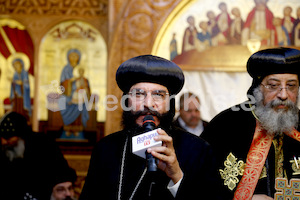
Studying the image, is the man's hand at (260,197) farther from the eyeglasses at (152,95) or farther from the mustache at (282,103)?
the eyeglasses at (152,95)

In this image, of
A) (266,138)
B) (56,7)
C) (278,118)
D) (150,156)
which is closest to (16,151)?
(266,138)

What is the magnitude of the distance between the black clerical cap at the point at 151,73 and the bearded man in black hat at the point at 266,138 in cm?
63

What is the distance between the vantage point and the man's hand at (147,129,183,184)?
7.10ft

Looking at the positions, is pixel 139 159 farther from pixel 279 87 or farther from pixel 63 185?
pixel 63 185

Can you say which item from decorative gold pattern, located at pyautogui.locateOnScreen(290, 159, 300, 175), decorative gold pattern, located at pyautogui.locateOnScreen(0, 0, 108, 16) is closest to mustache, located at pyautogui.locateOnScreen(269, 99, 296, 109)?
decorative gold pattern, located at pyautogui.locateOnScreen(290, 159, 300, 175)

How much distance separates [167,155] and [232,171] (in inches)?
38.9

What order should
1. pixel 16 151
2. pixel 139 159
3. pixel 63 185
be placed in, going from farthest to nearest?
pixel 16 151
pixel 63 185
pixel 139 159

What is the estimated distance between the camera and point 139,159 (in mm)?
2867

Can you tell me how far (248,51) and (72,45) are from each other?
9.23 feet

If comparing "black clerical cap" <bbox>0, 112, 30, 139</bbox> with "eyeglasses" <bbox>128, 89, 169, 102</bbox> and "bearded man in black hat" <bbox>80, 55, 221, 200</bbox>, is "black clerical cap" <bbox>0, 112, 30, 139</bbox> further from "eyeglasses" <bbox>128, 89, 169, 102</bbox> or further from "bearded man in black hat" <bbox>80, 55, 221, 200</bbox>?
"eyeglasses" <bbox>128, 89, 169, 102</bbox>

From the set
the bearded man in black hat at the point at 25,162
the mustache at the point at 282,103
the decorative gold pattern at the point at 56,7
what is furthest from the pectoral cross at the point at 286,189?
the decorative gold pattern at the point at 56,7

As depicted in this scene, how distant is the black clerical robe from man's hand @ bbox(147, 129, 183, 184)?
0.75m

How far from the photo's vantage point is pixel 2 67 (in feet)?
24.1

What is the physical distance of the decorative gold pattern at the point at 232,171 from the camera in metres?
3.07
